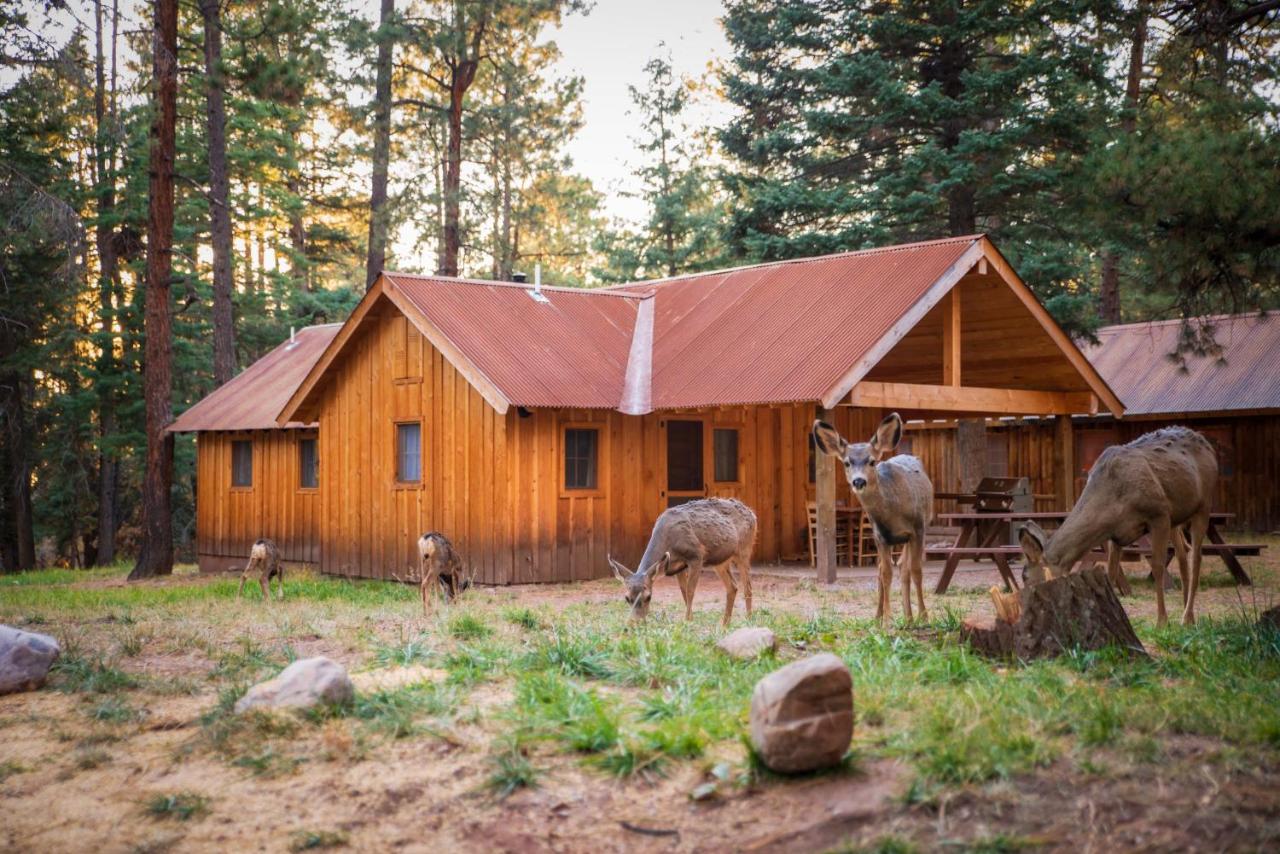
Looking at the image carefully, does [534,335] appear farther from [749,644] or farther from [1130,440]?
[1130,440]

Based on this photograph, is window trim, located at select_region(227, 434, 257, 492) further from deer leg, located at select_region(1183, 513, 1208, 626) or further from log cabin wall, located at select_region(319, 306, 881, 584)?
deer leg, located at select_region(1183, 513, 1208, 626)

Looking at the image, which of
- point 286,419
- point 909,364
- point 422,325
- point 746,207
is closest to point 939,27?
point 746,207

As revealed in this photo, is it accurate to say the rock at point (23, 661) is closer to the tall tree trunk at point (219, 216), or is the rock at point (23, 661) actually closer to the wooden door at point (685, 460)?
the wooden door at point (685, 460)

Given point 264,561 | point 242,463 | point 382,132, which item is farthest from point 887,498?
point 382,132

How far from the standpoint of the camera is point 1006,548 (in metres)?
14.0

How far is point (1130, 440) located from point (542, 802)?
84.2 feet

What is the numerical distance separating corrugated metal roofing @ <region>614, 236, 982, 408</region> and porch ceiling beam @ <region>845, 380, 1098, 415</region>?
848 mm

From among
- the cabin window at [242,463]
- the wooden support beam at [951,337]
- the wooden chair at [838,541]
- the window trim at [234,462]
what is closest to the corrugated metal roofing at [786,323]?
the wooden support beam at [951,337]

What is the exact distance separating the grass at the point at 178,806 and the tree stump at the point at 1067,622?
523 centimetres

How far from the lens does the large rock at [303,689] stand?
741cm

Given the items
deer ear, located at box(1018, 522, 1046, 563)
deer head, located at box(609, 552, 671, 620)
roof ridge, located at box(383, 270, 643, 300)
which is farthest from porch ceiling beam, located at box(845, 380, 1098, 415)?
deer ear, located at box(1018, 522, 1046, 563)

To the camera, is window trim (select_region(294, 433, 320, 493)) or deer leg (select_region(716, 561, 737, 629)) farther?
window trim (select_region(294, 433, 320, 493))

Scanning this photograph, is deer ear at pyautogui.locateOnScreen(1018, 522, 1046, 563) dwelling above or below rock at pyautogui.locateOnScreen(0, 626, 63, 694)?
above

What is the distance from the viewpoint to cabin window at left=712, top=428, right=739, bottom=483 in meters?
21.1
